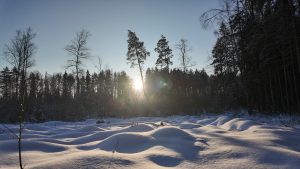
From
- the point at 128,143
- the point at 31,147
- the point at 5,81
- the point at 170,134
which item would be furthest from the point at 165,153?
the point at 5,81

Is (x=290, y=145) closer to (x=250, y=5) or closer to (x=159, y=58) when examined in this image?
(x=250, y=5)

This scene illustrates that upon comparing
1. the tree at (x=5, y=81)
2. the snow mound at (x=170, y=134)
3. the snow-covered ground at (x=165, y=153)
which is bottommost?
the snow-covered ground at (x=165, y=153)

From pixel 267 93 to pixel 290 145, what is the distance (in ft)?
80.8

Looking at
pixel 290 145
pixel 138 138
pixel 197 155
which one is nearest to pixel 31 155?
pixel 138 138

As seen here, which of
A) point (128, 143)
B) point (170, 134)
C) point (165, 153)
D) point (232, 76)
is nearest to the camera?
point (165, 153)

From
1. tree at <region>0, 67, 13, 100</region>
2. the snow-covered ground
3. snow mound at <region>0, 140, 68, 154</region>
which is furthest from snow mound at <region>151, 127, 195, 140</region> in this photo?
tree at <region>0, 67, 13, 100</region>

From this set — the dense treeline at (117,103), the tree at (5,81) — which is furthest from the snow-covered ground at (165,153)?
the tree at (5,81)

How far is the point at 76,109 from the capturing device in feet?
89.4

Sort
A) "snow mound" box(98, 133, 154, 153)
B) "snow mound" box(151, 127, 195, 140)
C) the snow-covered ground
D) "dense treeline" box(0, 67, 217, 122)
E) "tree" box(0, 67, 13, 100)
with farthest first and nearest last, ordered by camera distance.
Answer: "tree" box(0, 67, 13, 100) < "dense treeline" box(0, 67, 217, 122) < "snow mound" box(151, 127, 195, 140) < "snow mound" box(98, 133, 154, 153) < the snow-covered ground

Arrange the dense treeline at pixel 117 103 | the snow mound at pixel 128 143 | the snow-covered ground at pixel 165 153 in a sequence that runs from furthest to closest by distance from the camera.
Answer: the dense treeline at pixel 117 103 → the snow mound at pixel 128 143 → the snow-covered ground at pixel 165 153

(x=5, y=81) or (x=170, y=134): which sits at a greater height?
(x=5, y=81)

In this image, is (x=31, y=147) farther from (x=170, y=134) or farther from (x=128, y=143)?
(x=170, y=134)

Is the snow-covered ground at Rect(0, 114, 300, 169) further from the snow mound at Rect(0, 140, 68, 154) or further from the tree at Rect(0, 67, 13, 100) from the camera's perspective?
the tree at Rect(0, 67, 13, 100)

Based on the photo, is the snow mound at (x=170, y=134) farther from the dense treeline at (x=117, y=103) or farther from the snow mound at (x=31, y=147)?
the dense treeline at (x=117, y=103)
